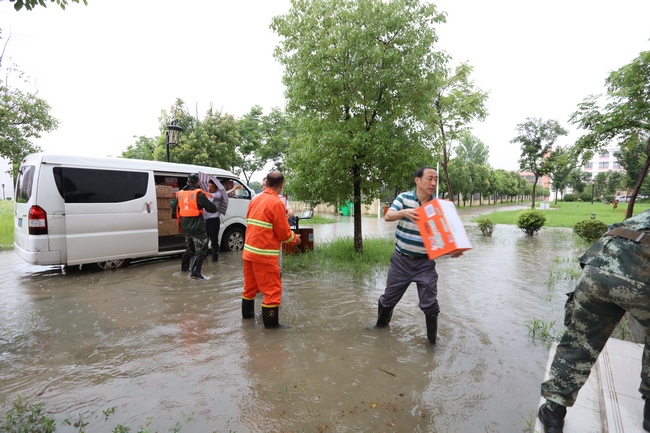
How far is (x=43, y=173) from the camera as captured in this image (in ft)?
18.3

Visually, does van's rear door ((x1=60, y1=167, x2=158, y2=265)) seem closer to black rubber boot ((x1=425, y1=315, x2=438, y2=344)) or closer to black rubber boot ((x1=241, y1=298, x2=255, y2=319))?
black rubber boot ((x1=241, y1=298, x2=255, y2=319))

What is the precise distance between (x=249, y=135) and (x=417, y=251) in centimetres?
2082

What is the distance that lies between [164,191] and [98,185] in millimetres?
2031

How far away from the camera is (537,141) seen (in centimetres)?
2502

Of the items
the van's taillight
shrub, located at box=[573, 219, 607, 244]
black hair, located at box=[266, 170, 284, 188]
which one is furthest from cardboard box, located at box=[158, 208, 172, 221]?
shrub, located at box=[573, 219, 607, 244]

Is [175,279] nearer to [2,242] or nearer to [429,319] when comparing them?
[429,319]

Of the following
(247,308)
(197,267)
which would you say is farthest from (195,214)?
(247,308)

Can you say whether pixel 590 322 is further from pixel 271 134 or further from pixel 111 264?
pixel 271 134

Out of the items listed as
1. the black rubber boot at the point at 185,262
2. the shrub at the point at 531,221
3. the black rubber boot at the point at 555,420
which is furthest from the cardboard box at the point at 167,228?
the shrub at the point at 531,221

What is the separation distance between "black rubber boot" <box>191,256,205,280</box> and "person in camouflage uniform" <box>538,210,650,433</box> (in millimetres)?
5133

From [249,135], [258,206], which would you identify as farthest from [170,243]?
[249,135]

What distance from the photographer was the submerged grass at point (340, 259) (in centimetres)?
696

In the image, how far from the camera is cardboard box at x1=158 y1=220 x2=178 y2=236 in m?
8.14

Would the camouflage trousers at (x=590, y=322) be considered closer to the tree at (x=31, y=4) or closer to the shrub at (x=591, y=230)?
the tree at (x=31, y=4)
